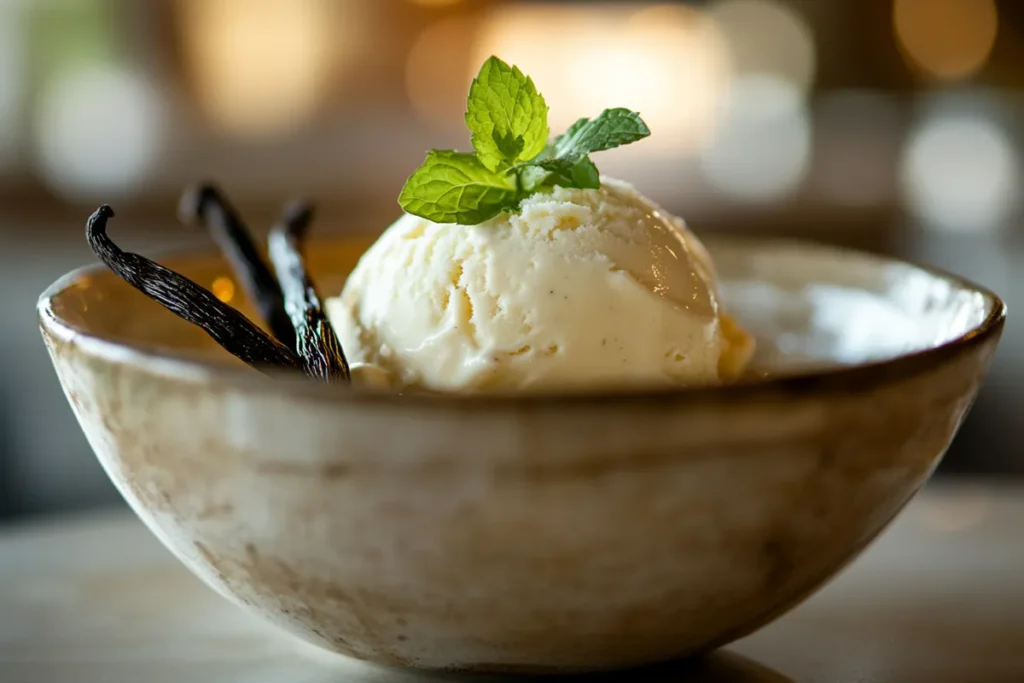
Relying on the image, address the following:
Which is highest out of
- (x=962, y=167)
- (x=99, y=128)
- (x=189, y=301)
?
(x=189, y=301)

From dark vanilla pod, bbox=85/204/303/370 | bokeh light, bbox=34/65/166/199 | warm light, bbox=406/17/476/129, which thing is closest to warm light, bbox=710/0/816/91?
warm light, bbox=406/17/476/129

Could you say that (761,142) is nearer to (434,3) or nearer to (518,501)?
(434,3)

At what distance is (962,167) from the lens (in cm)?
329

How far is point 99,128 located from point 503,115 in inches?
112

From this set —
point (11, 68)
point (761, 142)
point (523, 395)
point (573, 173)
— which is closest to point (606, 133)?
point (573, 173)

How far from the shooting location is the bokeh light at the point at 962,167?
3.12 metres

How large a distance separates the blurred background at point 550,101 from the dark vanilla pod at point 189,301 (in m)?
2.29

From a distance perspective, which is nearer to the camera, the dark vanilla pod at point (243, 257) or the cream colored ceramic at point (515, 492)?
the cream colored ceramic at point (515, 492)

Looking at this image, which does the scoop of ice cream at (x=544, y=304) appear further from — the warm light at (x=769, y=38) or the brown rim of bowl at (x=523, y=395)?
the warm light at (x=769, y=38)

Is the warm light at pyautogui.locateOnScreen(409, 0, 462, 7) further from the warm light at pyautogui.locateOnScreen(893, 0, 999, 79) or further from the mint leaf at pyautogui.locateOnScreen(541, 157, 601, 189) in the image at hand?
the mint leaf at pyautogui.locateOnScreen(541, 157, 601, 189)

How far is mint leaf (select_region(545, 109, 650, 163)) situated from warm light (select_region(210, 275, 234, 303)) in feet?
0.96

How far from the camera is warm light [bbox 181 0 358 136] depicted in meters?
3.52

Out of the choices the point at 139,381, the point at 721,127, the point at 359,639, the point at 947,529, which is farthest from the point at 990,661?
the point at 721,127

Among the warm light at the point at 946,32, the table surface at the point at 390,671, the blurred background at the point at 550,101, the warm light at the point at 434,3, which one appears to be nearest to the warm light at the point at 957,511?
the table surface at the point at 390,671
